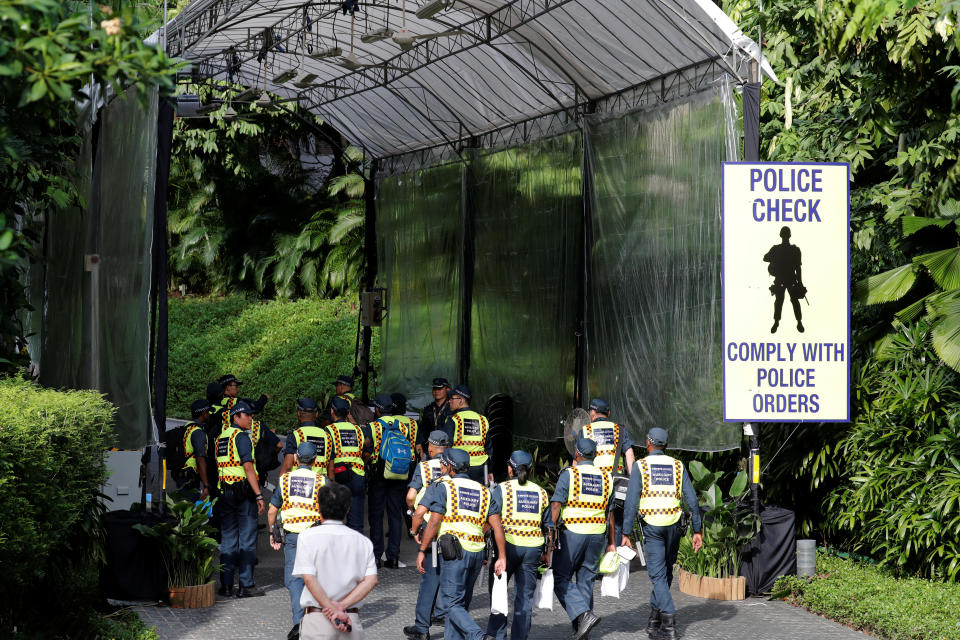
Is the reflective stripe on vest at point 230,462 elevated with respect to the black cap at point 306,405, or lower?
lower

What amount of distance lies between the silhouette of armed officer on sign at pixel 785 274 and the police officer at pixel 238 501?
17.8 ft

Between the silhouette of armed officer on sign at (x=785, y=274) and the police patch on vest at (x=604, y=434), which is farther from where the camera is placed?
the police patch on vest at (x=604, y=434)

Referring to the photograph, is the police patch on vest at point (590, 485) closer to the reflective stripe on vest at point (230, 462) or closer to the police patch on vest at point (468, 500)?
the police patch on vest at point (468, 500)

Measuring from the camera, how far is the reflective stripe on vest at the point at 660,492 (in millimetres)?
10719

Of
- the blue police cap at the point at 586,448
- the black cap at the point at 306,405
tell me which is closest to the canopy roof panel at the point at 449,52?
the blue police cap at the point at 586,448

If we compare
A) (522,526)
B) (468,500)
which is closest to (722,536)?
(522,526)

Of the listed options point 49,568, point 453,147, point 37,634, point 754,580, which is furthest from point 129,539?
point 453,147

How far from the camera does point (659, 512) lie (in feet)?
35.2

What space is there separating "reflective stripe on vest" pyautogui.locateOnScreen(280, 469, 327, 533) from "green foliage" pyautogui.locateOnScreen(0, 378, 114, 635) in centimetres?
155

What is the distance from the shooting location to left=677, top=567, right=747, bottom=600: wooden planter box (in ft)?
40.3

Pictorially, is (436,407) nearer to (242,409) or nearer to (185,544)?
(242,409)

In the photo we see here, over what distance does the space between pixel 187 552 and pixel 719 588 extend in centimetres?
530

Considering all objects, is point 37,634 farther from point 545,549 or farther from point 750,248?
point 750,248

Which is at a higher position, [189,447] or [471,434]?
[471,434]
